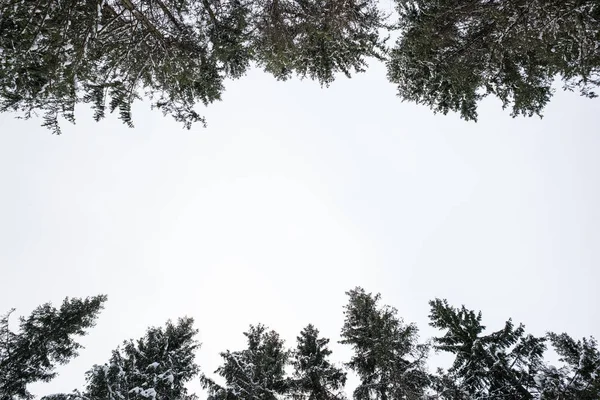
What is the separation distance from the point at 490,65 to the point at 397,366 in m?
10.3

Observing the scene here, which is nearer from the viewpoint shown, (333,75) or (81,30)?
(81,30)

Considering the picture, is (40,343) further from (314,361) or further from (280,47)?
(280,47)

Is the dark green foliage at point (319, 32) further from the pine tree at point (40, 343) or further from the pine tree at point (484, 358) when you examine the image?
the pine tree at point (40, 343)

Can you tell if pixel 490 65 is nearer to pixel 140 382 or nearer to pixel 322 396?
pixel 322 396

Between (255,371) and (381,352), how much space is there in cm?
480

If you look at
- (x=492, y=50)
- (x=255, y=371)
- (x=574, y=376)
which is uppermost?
(x=492, y=50)

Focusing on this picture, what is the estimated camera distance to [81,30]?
488cm

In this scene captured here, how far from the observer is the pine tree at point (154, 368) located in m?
10.8

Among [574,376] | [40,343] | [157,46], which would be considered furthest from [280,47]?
[40,343]

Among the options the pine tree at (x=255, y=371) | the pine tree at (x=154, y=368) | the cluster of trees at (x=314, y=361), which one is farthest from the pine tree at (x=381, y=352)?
the pine tree at (x=154, y=368)

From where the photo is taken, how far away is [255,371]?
495 inches

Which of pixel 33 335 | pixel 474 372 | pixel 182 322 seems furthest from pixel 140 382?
pixel 474 372

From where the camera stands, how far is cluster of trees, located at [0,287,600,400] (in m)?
10.1

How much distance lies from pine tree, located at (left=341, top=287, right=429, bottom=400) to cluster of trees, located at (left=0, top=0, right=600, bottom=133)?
8499 millimetres
